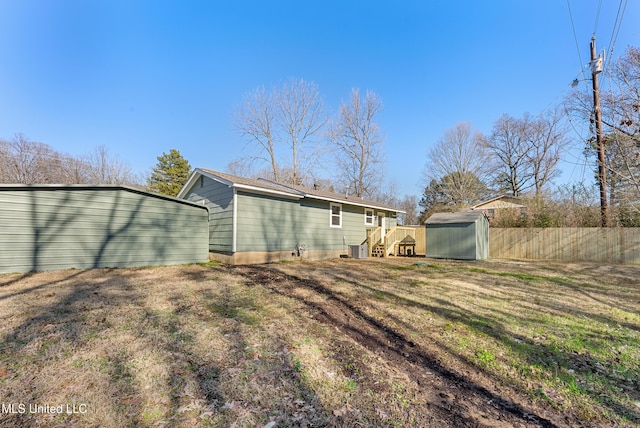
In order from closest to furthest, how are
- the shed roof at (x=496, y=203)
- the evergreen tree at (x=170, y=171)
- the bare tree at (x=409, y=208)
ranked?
the shed roof at (x=496, y=203) → the evergreen tree at (x=170, y=171) → the bare tree at (x=409, y=208)

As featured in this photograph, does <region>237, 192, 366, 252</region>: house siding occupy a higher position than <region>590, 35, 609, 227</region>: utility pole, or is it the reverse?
<region>590, 35, 609, 227</region>: utility pole

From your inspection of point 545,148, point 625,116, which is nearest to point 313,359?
point 625,116

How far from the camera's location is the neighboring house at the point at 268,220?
374 inches

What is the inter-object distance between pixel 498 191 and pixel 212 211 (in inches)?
1057

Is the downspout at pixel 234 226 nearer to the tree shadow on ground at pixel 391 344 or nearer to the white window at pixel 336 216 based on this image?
the tree shadow on ground at pixel 391 344

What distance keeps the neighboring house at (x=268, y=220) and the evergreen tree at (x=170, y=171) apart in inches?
690

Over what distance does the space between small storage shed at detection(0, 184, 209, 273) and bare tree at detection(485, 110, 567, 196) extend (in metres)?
27.3

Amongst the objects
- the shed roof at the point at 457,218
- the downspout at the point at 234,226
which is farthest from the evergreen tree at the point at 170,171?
the shed roof at the point at 457,218

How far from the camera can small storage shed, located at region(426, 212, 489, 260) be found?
11.9 meters

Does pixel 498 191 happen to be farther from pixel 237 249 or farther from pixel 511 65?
pixel 237 249

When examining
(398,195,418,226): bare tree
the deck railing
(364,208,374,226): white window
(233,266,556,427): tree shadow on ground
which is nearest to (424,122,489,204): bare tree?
(398,195,418,226): bare tree

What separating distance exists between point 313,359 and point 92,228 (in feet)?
26.5

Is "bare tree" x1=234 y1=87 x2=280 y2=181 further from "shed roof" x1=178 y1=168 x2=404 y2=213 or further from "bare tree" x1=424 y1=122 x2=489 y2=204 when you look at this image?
"bare tree" x1=424 y1=122 x2=489 y2=204

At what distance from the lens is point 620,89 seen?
24.2 ft
